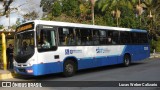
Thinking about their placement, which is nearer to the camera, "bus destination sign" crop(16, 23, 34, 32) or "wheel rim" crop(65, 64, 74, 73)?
"bus destination sign" crop(16, 23, 34, 32)

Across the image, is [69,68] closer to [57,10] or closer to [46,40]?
[46,40]

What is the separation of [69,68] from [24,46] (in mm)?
2745

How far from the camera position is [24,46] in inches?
640

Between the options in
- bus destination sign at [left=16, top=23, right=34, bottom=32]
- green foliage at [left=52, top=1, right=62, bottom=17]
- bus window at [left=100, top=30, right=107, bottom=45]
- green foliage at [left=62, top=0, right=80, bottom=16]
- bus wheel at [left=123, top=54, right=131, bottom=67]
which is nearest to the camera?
bus destination sign at [left=16, top=23, right=34, bottom=32]

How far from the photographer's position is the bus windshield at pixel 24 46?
15890mm

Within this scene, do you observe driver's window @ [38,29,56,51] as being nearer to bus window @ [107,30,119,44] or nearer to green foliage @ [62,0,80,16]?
bus window @ [107,30,119,44]

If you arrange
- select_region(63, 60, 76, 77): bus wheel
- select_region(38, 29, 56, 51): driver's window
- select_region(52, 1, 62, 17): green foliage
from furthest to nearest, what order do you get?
1. select_region(52, 1, 62, 17): green foliage
2. select_region(63, 60, 76, 77): bus wheel
3. select_region(38, 29, 56, 51): driver's window

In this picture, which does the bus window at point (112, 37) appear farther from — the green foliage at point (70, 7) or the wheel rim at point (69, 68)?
the green foliage at point (70, 7)

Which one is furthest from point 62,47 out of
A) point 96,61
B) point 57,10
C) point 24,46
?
point 57,10

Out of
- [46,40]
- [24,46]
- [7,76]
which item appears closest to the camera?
[46,40]

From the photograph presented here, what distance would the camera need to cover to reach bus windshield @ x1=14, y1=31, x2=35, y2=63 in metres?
15.9

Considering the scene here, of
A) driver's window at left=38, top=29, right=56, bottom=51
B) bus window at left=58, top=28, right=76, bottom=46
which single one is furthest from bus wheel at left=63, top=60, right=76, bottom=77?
driver's window at left=38, top=29, right=56, bottom=51

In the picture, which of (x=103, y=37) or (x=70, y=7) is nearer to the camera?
(x=103, y=37)

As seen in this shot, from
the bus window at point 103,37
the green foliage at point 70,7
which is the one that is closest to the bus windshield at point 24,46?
the bus window at point 103,37
